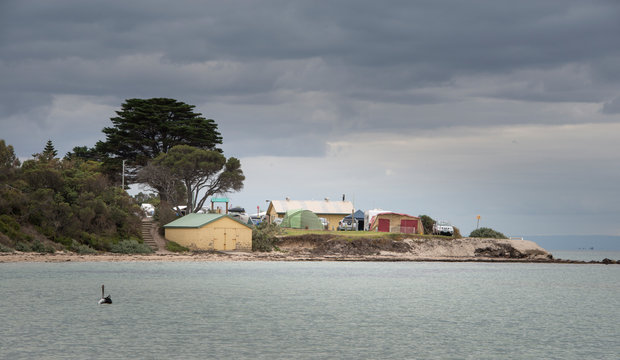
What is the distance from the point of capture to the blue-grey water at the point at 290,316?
27.1 metres

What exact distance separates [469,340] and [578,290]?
3377 centimetres

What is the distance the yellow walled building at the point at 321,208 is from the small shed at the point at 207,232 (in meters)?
29.3

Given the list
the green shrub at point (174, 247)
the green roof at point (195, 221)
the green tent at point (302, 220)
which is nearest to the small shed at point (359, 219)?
the green tent at point (302, 220)

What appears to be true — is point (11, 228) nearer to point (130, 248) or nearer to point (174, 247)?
point (130, 248)

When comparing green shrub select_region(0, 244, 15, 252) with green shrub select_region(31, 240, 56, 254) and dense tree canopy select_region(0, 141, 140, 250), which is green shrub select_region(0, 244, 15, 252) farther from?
green shrub select_region(31, 240, 56, 254)

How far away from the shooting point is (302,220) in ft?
330

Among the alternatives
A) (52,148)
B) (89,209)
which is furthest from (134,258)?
(52,148)

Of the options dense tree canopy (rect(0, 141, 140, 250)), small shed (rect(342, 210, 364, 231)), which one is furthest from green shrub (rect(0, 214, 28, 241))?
small shed (rect(342, 210, 364, 231))

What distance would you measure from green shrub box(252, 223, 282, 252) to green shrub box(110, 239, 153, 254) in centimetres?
1412

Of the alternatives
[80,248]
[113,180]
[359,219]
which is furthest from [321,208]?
[80,248]

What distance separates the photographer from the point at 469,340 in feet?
98.6

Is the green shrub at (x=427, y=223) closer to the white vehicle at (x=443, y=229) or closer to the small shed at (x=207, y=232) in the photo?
the white vehicle at (x=443, y=229)

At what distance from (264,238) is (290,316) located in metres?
47.9

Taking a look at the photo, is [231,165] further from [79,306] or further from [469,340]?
[469,340]
